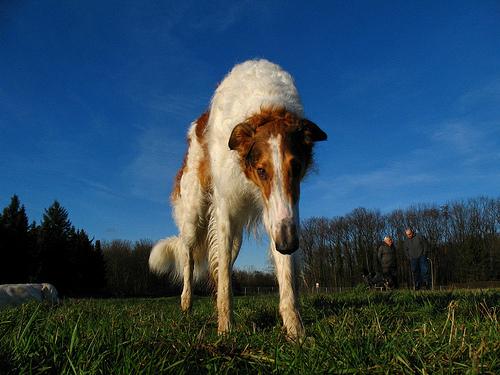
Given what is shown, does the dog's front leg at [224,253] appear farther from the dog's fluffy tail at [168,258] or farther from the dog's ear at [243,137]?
the dog's fluffy tail at [168,258]

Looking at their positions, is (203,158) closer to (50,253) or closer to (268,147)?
(268,147)

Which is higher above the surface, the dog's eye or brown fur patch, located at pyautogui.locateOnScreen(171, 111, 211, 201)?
brown fur patch, located at pyautogui.locateOnScreen(171, 111, 211, 201)

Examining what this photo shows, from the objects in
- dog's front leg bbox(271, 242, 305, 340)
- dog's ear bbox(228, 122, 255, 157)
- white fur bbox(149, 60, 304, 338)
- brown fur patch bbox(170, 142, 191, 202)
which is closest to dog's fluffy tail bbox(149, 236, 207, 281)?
brown fur patch bbox(170, 142, 191, 202)

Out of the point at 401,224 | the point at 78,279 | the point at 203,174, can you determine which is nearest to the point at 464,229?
the point at 401,224

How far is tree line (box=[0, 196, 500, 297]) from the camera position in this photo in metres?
47.9

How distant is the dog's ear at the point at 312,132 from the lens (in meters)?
4.25

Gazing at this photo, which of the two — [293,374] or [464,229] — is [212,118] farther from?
[464,229]

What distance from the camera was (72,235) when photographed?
180 ft

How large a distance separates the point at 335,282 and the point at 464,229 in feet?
72.3

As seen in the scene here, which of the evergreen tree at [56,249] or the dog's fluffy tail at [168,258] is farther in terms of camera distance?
the evergreen tree at [56,249]

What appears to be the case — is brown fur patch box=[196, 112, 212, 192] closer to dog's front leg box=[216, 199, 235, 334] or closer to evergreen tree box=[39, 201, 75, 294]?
dog's front leg box=[216, 199, 235, 334]

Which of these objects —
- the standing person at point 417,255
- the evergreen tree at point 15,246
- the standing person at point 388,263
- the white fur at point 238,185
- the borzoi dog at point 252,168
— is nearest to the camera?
the borzoi dog at point 252,168

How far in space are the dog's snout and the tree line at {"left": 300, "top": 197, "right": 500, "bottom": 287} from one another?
59435mm

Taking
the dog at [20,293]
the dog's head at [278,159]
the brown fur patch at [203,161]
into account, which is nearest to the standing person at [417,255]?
the brown fur patch at [203,161]
